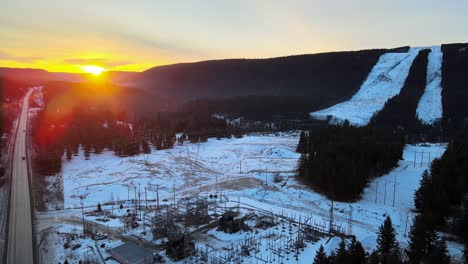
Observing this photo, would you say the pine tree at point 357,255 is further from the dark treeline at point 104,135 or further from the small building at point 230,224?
the dark treeline at point 104,135

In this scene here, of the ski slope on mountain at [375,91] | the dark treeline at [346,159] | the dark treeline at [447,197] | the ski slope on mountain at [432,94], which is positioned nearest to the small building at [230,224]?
the dark treeline at [346,159]

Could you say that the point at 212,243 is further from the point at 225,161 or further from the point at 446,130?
the point at 446,130

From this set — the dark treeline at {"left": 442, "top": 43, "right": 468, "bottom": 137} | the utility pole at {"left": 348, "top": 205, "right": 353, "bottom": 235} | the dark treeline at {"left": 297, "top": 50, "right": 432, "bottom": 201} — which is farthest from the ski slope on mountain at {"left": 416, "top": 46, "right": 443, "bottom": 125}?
the utility pole at {"left": 348, "top": 205, "right": 353, "bottom": 235}

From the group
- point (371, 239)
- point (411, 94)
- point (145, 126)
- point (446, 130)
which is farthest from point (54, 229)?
point (411, 94)

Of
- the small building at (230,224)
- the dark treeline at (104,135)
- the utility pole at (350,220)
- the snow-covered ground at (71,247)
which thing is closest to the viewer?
the snow-covered ground at (71,247)

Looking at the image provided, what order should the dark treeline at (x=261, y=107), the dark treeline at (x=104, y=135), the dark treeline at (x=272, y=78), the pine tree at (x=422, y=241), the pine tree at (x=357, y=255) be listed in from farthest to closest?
the dark treeline at (x=272, y=78)
the dark treeline at (x=261, y=107)
the dark treeline at (x=104, y=135)
the pine tree at (x=422, y=241)
the pine tree at (x=357, y=255)

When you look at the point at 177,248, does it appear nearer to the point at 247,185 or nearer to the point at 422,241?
the point at 422,241
